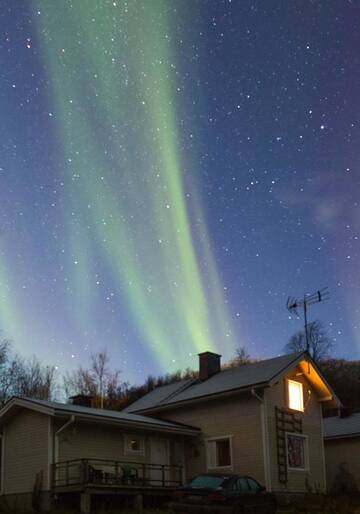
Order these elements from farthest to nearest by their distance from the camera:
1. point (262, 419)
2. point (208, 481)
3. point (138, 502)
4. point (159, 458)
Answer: point (159, 458)
point (262, 419)
point (138, 502)
point (208, 481)

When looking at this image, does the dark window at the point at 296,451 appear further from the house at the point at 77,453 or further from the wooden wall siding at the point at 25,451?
the wooden wall siding at the point at 25,451

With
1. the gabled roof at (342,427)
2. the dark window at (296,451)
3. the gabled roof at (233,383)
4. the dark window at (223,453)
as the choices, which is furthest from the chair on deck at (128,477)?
the gabled roof at (342,427)

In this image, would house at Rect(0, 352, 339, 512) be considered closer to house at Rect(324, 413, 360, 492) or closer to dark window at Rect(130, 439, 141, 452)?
dark window at Rect(130, 439, 141, 452)

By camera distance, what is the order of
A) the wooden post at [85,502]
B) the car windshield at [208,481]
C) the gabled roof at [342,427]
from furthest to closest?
the gabled roof at [342,427]
the wooden post at [85,502]
the car windshield at [208,481]

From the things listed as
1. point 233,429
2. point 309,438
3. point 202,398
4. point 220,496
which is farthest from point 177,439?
point 220,496

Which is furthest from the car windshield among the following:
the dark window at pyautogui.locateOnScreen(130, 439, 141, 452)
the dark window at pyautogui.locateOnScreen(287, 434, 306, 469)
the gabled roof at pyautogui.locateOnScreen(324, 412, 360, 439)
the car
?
the gabled roof at pyautogui.locateOnScreen(324, 412, 360, 439)

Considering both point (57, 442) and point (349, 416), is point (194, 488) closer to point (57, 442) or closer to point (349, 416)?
point (57, 442)

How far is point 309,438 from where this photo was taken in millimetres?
27422

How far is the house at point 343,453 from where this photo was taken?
3125cm

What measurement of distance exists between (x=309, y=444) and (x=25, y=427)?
40.1ft

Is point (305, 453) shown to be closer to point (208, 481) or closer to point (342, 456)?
point (342, 456)

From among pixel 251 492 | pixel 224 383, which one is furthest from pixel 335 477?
pixel 251 492

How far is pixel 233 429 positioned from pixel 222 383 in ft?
8.12

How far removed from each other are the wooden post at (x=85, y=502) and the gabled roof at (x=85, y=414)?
2.68 meters
